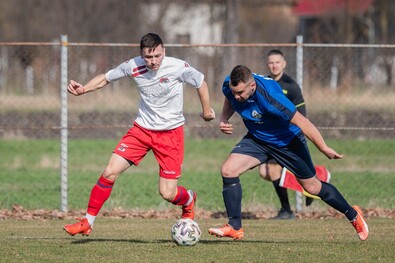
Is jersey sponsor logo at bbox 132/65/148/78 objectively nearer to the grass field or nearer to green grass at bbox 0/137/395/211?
the grass field

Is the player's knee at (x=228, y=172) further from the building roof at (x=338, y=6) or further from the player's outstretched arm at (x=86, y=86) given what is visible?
the building roof at (x=338, y=6)

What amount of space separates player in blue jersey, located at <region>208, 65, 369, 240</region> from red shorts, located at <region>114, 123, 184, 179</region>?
0.71 m

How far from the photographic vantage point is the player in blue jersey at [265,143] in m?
9.56

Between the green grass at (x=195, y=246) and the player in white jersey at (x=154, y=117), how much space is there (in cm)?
62

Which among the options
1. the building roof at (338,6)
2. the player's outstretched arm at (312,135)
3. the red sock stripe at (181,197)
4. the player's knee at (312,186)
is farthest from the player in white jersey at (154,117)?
the building roof at (338,6)

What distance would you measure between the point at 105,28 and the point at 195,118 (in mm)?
23087

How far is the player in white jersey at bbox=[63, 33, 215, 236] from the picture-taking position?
33.6ft

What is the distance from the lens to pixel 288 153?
9.99 metres


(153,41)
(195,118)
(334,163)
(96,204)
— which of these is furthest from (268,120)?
(334,163)

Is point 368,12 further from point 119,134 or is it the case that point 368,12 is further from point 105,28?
point 119,134

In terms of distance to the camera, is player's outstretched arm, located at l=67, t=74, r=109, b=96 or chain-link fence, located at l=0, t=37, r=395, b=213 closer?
player's outstretched arm, located at l=67, t=74, r=109, b=96

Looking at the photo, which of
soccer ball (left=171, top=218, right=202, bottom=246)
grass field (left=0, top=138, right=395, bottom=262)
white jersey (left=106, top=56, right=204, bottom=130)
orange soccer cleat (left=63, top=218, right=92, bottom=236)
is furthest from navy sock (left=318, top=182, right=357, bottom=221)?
orange soccer cleat (left=63, top=218, right=92, bottom=236)

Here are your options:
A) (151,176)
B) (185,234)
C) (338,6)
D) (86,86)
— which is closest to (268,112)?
(185,234)

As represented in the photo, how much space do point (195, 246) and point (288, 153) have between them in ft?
4.58
